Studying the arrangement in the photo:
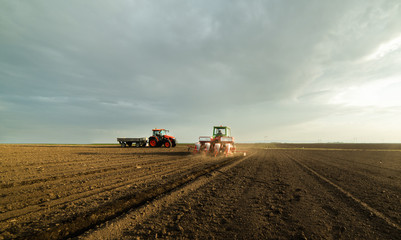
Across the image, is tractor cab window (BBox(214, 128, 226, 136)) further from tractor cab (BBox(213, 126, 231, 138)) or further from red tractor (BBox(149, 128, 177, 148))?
red tractor (BBox(149, 128, 177, 148))

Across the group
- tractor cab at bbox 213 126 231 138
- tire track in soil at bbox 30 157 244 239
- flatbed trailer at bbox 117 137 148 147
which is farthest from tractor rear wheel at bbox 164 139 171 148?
tire track in soil at bbox 30 157 244 239

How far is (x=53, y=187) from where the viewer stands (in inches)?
199

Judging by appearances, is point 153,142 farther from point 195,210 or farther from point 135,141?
point 195,210

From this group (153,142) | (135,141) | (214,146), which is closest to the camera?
(214,146)

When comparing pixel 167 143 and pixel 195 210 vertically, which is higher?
pixel 167 143

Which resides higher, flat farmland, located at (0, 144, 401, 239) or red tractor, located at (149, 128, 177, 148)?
red tractor, located at (149, 128, 177, 148)

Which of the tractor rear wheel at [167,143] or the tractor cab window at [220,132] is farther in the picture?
the tractor rear wheel at [167,143]

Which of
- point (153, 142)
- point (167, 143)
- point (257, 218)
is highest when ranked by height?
point (153, 142)

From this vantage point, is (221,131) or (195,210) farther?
(221,131)

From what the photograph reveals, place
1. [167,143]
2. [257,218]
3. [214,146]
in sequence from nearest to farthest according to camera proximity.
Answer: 1. [257,218]
2. [214,146]
3. [167,143]

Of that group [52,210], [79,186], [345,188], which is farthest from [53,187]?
[345,188]

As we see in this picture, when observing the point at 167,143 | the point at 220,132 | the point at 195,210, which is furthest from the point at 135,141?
the point at 195,210

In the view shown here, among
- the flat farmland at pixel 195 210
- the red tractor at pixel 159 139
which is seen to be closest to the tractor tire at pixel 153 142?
the red tractor at pixel 159 139

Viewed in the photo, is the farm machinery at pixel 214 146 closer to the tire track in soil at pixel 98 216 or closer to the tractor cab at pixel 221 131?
the tractor cab at pixel 221 131
